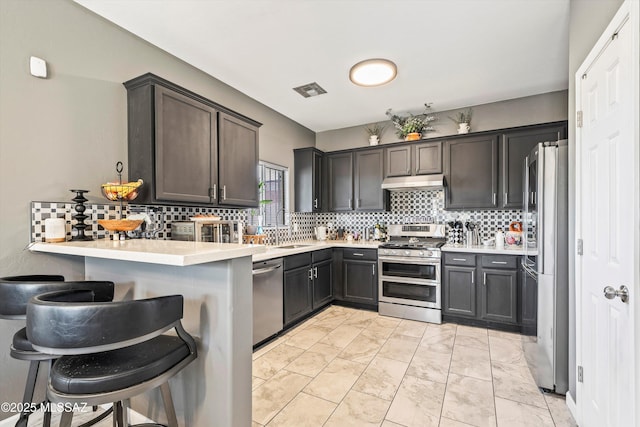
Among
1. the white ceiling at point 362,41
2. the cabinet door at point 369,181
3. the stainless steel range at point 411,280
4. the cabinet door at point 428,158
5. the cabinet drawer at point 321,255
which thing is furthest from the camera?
the cabinet door at point 369,181

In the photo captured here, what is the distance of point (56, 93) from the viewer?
2006 millimetres

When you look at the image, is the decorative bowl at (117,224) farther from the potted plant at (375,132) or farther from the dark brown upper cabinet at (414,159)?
the potted plant at (375,132)

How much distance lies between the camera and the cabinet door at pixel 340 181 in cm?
458

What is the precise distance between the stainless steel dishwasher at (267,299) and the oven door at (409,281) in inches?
58.2

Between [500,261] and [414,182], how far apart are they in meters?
1.41

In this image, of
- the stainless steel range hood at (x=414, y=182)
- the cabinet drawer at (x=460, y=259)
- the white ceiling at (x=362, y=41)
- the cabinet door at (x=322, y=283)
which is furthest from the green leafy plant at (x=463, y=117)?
the cabinet door at (x=322, y=283)

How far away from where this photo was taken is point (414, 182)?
3.95m

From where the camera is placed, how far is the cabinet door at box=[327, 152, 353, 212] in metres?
4.58

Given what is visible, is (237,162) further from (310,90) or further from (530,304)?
(530,304)

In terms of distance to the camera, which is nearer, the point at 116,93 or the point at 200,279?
the point at 200,279

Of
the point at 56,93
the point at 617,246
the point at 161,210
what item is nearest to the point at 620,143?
the point at 617,246

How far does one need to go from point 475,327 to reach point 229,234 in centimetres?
303

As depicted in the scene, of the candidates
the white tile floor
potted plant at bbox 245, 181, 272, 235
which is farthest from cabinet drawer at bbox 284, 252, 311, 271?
the white tile floor

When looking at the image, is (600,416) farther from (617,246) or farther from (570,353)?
(617,246)
